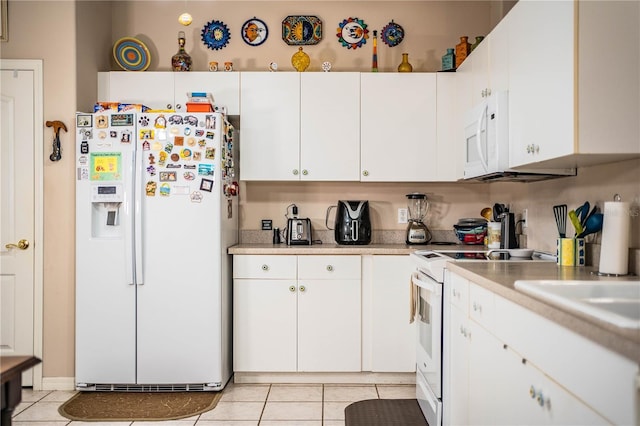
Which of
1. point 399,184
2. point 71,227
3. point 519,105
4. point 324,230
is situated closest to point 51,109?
point 71,227

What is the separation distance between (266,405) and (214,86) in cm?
213

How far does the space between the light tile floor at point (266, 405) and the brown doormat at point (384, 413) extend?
0.06m

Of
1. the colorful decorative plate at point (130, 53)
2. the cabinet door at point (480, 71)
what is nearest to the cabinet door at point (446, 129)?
the cabinet door at point (480, 71)

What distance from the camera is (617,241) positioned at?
Result: 2.19 meters

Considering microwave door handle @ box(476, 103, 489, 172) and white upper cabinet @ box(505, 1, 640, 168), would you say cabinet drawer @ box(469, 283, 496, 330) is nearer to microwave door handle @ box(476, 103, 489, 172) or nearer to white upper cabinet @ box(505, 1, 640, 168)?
white upper cabinet @ box(505, 1, 640, 168)

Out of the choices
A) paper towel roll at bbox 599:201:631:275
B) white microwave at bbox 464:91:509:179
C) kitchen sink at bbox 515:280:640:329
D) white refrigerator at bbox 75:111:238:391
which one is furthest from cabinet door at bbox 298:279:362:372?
kitchen sink at bbox 515:280:640:329

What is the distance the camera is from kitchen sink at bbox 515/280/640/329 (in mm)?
1286

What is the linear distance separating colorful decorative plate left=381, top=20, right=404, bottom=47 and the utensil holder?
86.3 inches

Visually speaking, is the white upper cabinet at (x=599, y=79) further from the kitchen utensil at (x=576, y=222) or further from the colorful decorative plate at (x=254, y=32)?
the colorful decorative plate at (x=254, y=32)

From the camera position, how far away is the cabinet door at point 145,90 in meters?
3.85

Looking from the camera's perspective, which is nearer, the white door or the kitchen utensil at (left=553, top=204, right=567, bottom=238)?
the kitchen utensil at (left=553, top=204, right=567, bottom=238)

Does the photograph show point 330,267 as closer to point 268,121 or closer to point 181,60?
point 268,121

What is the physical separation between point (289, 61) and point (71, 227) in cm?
193

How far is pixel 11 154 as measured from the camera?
360cm
